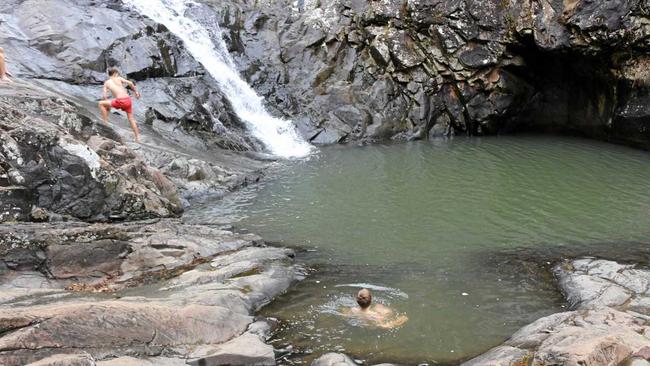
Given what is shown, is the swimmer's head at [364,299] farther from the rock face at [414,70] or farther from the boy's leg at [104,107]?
the rock face at [414,70]

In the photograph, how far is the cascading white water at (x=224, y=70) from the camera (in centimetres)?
2128

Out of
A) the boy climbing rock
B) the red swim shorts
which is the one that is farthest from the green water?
the red swim shorts

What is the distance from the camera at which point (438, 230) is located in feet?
39.7

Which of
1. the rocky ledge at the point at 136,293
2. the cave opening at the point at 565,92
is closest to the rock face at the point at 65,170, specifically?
the rocky ledge at the point at 136,293

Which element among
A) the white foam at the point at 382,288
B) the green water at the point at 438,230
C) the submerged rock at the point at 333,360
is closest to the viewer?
the submerged rock at the point at 333,360

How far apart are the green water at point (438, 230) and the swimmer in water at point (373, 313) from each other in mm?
183

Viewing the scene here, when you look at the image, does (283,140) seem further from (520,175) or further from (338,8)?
(520,175)

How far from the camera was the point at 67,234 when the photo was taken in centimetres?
909

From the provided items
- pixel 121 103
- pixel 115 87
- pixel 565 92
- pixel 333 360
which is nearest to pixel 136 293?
pixel 333 360

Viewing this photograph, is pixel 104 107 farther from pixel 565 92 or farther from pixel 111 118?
pixel 565 92

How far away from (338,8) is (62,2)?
10.9 meters

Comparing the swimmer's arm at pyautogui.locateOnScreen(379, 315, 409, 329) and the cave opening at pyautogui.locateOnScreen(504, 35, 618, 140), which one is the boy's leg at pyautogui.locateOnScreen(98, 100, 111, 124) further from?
the cave opening at pyautogui.locateOnScreen(504, 35, 618, 140)

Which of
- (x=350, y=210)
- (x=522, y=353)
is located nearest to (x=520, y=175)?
(x=350, y=210)

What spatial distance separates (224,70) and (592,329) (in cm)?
1841
